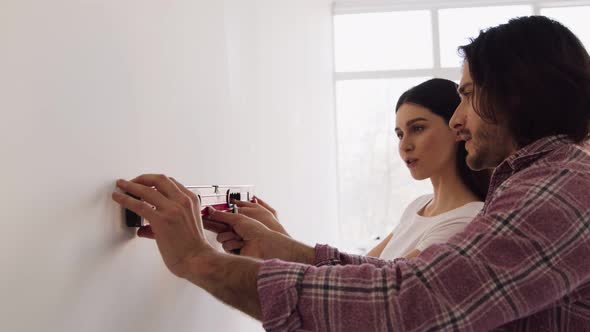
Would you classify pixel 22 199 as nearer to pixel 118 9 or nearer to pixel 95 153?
pixel 95 153

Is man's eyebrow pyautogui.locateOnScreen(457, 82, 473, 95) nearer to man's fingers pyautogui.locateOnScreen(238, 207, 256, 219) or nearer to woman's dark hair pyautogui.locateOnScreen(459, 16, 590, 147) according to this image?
woman's dark hair pyautogui.locateOnScreen(459, 16, 590, 147)

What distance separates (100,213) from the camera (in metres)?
0.70

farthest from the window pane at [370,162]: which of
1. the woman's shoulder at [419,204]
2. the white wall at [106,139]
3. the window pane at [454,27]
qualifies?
the white wall at [106,139]

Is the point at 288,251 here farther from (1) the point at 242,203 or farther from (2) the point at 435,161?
(2) the point at 435,161

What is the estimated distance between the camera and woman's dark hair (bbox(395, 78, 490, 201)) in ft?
4.72

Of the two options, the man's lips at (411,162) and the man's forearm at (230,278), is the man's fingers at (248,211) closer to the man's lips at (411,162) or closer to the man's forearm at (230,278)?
the man's forearm at (230,278)

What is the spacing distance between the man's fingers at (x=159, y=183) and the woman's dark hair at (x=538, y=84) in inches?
22.3

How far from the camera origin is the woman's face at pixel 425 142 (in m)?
1.49

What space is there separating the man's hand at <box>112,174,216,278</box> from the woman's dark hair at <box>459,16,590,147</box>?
1.83 feet

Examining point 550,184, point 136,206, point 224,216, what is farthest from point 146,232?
point 550,184

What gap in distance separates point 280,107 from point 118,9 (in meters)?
1.09

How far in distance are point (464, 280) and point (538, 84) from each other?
1.42ft

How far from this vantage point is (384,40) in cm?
399

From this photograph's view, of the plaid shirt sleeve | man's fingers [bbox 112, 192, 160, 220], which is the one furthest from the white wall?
the plaid shirt sleeve
